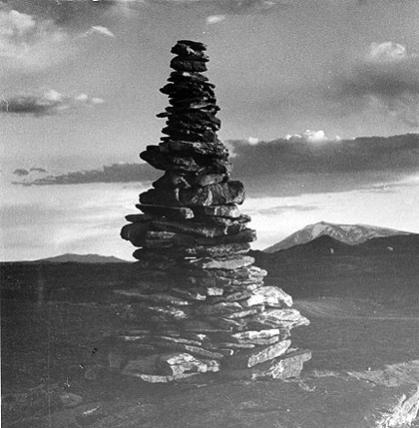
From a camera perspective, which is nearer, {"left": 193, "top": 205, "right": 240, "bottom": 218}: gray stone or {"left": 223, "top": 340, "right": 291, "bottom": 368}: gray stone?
{"left": 223, "top": 340, "right": 291, "bottom": 368}: gray stone

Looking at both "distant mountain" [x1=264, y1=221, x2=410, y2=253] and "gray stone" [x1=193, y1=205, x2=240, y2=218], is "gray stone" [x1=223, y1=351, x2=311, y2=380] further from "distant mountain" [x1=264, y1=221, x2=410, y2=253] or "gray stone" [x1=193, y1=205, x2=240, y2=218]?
"gray stone" [x1=193, y1=205, x2=240, y2=218]

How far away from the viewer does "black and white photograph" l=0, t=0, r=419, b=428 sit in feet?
24.7

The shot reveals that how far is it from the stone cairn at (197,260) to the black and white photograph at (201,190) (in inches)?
0.9

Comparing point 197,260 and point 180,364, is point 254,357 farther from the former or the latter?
point 197,260

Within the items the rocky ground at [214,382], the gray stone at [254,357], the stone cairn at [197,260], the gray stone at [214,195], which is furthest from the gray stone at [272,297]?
the gray stone at [214,195]

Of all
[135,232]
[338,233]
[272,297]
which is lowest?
[272,297]

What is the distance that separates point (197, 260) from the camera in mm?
7684

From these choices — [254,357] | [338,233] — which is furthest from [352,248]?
[254,357]

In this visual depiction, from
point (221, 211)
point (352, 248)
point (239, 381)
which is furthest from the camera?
point (352, 248)

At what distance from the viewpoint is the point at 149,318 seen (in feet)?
25.0

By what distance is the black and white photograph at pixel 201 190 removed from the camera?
7531 mm

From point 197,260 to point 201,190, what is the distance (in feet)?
3.28

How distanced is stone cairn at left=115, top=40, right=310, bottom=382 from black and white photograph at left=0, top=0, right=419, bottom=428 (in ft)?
0.08

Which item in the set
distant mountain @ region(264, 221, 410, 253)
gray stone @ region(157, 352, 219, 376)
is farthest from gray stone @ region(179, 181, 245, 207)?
gray stone @ region(157, 352, 219, 376)
